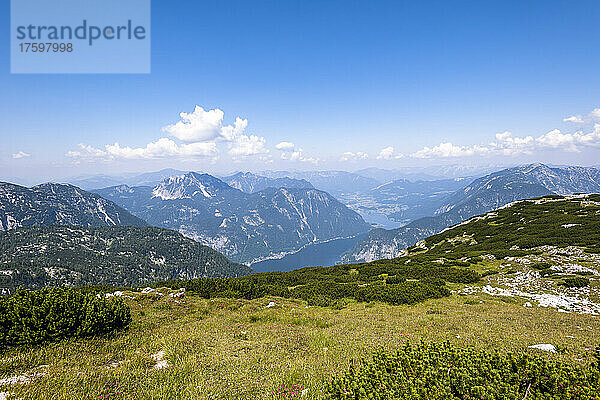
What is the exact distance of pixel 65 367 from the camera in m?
9.23

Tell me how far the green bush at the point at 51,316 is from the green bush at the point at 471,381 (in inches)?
476

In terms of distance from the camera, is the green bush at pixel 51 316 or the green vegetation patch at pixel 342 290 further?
the green vegetation patch at pixel 342 290

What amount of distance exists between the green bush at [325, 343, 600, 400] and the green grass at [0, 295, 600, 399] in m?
2.87

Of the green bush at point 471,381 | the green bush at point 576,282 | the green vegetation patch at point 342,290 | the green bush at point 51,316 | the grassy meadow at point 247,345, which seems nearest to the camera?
the green bush at point 471,381

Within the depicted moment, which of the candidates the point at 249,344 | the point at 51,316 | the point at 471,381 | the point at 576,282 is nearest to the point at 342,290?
the point at 249,344

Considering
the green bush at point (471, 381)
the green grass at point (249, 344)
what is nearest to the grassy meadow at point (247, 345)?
the green grass at point (249, 344)

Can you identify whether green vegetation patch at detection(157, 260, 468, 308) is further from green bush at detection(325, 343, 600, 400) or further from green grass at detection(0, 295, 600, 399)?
green bush at detection(325, 343, 600, 400)

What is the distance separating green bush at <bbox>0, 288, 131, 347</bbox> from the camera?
34.7ft

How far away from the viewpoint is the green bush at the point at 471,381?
18.5 feet

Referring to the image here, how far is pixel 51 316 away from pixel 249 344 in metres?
8.70

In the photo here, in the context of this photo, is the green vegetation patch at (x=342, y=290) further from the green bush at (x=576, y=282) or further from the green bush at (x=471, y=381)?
the green bush at (x=471, y=381)

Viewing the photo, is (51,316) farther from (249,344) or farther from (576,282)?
(576,282)

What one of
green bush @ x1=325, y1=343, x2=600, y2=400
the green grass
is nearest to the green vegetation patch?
the green grass

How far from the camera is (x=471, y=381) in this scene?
19.5 ft
